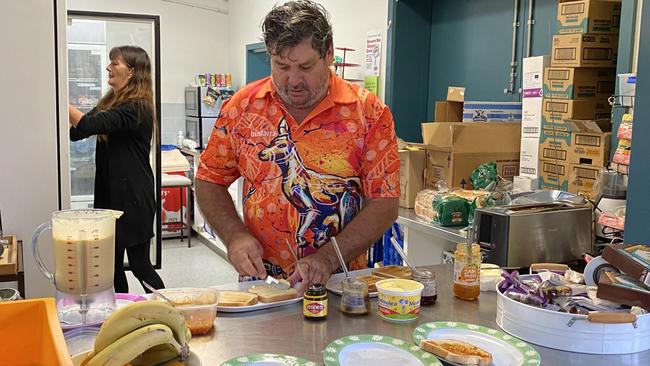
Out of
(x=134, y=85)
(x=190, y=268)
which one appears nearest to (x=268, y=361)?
(x=134, y=85)

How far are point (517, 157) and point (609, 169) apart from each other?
2.64 feet

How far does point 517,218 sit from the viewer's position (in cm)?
224

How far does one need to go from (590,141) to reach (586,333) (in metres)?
1.67

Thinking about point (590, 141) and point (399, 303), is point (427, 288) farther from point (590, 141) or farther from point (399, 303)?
point (590, 141)

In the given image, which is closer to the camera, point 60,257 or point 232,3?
point 60,257

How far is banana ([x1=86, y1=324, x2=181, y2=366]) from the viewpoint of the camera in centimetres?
104

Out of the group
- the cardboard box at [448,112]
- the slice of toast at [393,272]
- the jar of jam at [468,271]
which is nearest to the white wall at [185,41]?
the cardboard box at [448,112]

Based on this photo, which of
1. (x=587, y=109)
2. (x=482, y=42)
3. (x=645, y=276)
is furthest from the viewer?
(x=482, y=42)

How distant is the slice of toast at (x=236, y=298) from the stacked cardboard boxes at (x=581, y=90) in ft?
5.97

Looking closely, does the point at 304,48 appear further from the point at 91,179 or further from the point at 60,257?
the point at 91,179

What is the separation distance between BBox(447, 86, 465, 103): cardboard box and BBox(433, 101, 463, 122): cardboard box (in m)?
0.04

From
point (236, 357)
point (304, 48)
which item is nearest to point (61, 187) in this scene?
point (304, 48)

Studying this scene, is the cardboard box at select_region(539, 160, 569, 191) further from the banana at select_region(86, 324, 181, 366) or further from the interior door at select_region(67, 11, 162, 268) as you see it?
the interior door at select_region(67, 11, 162, 268)

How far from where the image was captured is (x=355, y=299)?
5.07ft
